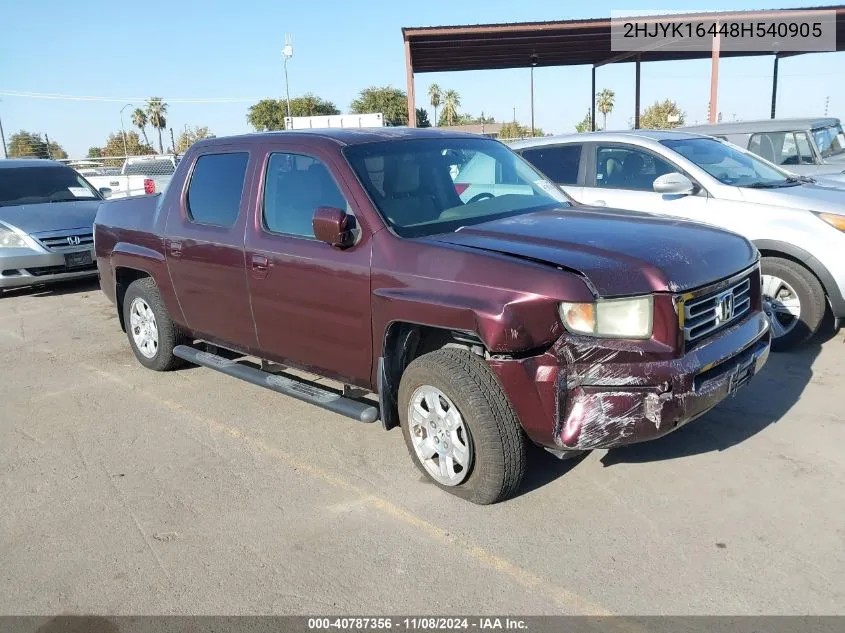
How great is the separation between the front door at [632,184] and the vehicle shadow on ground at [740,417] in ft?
4.90

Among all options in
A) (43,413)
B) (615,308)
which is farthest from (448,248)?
(43,413)

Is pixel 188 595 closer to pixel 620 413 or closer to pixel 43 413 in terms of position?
pixel 620 413

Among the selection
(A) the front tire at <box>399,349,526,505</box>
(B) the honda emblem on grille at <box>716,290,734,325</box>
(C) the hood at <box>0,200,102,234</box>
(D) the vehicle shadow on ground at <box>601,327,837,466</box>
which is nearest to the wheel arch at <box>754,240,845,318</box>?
(D) the vehicle shadow on ground at <box>601,327,837,466</box>

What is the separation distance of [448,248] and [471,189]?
1.03 meters

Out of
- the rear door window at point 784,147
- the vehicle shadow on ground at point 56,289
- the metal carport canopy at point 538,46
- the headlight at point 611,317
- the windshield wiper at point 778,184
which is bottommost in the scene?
the vehicle shadow on ground at point 56,289

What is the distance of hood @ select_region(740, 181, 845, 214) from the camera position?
5.59 metres

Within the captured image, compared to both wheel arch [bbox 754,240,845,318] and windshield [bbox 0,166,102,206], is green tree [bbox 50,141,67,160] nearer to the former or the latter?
windshield [bbox 0,166,102,206]

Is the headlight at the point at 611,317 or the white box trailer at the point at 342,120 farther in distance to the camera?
the white box trailer at the point at 342,120

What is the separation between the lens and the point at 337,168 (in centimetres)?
405

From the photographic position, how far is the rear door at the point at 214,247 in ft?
15.2

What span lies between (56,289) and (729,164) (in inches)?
349

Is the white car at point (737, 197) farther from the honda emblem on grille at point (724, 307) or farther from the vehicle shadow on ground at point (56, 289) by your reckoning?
the vehicle shadow on ground at point (56, 289)

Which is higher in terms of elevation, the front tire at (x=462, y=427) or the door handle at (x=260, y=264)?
the door handle at (x=260, y=264)

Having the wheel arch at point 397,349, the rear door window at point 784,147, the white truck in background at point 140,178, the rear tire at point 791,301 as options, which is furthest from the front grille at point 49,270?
the rear door window at point 784,147
